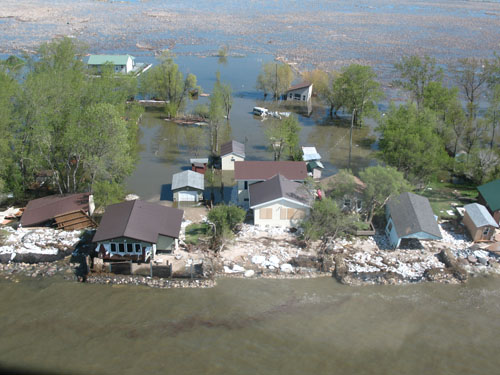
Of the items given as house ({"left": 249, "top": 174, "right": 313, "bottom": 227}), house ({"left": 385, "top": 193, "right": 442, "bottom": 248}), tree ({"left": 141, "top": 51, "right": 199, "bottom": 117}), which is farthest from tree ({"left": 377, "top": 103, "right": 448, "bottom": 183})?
tree ({"left": 141, "top": 51, "right": 199, "bottom": 117})

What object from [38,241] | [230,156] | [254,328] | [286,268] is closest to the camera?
[254,328]

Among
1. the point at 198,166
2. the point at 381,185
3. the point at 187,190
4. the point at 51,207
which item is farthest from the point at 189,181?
the point at 381,185

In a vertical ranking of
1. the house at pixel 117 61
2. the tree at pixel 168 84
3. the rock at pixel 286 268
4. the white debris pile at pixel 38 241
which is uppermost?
the house at pixel 117 61

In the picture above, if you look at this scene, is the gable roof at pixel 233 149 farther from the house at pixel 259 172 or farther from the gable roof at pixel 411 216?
the gable roof at pixel 411 216

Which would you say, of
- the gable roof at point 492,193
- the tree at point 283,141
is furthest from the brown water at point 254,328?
the tree at point 283,141

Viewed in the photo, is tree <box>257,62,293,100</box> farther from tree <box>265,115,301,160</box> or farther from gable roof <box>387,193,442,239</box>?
gable roof <box>387,193,442,239</box>

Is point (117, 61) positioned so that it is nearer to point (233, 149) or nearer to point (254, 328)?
point (233, 149)

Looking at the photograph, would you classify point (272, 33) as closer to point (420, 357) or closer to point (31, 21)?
point (31, 21)
